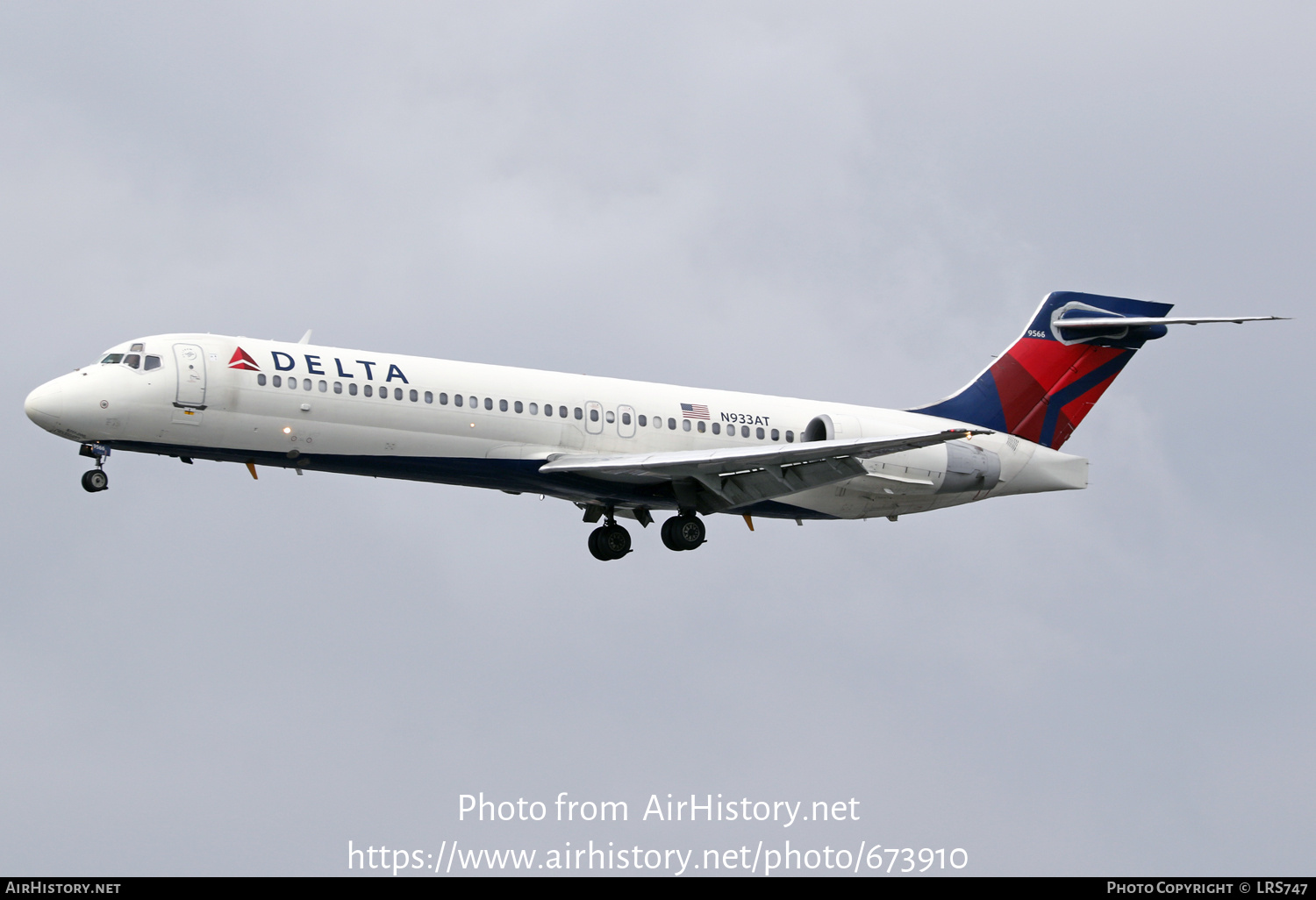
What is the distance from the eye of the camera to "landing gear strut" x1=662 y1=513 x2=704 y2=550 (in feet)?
106

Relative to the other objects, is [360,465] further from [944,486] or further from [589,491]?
[944,486]

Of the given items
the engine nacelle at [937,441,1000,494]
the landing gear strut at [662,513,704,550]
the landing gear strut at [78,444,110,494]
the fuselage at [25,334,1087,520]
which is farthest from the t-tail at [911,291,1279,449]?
the landing gear strut at [78,444,110,494]

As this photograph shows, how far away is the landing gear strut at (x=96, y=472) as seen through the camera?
27938 millimetres

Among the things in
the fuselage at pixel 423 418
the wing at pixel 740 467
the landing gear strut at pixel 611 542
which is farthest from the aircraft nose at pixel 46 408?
the landing gear strut at pixel 611 542

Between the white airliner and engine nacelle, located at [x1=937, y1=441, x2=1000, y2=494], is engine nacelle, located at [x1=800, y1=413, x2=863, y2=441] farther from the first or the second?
engine nacelle, located at [x1=937, y1=441, x2=1000, y2=494]

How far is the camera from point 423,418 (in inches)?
1156

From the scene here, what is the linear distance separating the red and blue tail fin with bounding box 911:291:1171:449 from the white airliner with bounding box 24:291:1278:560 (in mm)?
39

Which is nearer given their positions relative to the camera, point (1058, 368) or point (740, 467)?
point (740, 467)

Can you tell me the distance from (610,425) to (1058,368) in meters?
11.2

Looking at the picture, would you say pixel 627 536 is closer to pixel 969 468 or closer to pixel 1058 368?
pixel 969 468

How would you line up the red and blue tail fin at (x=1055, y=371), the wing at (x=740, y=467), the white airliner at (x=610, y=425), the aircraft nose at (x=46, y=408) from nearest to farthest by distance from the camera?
the aircraft nose at (x=46, y=408) < the white airliner at (x=610, y=425) < the wing at (x=740, y=467) < the red and blue tail fin at (x=1055, y=371)

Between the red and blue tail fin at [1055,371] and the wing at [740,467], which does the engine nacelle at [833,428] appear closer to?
the wing at [740,467]

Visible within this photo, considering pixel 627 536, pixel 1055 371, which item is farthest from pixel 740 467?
pixel 1055 371

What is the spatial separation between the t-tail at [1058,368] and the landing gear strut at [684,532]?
264 inches
